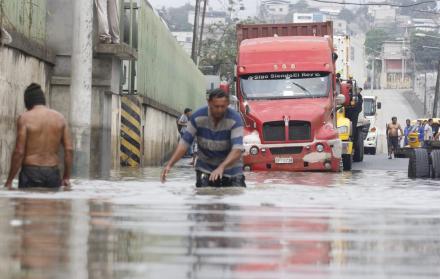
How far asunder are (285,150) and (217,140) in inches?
513

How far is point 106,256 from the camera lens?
7.12 metres

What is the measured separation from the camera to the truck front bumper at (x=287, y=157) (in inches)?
1077

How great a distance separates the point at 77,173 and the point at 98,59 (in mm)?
3519

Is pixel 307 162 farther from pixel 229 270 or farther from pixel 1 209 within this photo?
pixel 229 270

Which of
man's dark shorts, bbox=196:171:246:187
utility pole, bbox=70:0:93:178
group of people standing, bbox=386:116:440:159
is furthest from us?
group of people standing, bbox=386:116:440:159

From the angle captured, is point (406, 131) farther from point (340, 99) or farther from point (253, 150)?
point (253, 150)

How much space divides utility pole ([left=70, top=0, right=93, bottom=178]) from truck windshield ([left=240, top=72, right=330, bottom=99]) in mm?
6232

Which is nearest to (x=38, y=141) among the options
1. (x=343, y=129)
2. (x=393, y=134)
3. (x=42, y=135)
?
(x=42, y=135)

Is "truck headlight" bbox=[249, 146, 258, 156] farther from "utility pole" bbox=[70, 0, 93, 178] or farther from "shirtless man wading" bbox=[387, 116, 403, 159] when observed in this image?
"shirtless man wading" bbox=[387, 116, 403, 159]

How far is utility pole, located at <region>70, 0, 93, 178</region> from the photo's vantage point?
22.3 metres

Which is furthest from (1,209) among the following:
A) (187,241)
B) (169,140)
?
(169,140)

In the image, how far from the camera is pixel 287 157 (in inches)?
1078

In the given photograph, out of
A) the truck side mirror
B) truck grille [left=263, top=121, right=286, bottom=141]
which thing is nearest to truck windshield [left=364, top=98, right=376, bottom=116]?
the truck side mirror

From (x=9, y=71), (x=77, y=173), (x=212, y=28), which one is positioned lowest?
(x=77, y=173)
